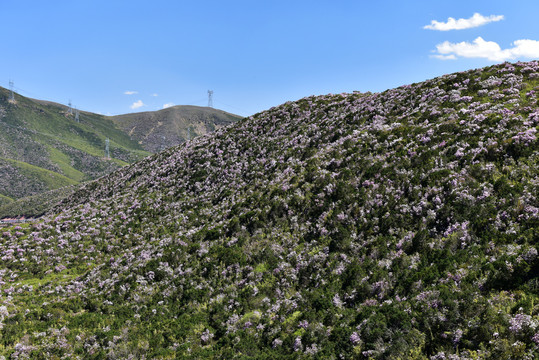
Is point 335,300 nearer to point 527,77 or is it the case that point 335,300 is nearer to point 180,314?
point 180,314

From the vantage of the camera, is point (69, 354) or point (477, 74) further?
point (477, 74)

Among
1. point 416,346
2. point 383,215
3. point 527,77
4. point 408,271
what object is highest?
point 527,77

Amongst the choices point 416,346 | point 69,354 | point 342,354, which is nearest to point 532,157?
point 416,346

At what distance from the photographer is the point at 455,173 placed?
60.0 feet

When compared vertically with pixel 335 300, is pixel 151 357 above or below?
below

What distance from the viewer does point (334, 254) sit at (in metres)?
17.6

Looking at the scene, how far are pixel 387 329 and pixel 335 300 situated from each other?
3437 mm

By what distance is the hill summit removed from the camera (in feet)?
37.5

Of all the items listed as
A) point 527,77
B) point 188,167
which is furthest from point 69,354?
point 527,77

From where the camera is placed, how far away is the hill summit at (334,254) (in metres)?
11.4

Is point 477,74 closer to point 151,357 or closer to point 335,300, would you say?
point 335,300

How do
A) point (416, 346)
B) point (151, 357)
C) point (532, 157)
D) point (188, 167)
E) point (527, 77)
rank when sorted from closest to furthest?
point (416, 346)
point (151, 357)
point (532, 157)
point (527, 77)
point (188, 167)

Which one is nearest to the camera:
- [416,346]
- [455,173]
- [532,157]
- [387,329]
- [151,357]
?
[416,346]

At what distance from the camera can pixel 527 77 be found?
2716 centimetres
